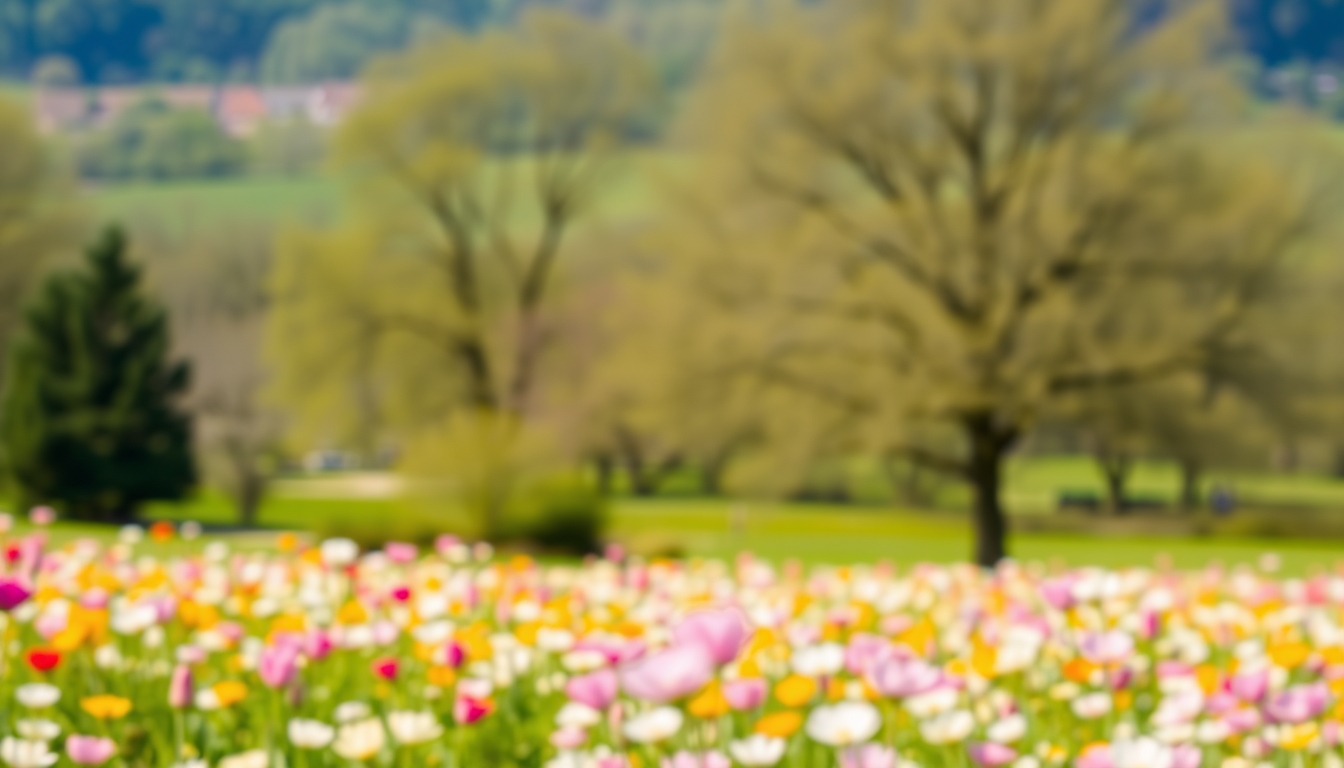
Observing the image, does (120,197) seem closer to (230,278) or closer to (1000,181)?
(230,278)

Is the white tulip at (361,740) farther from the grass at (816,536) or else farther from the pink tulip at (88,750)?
the grass at (816,536)

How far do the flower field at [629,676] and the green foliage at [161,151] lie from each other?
11272 centimetres

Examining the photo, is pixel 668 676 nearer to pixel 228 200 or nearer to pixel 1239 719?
pixel 1239 719

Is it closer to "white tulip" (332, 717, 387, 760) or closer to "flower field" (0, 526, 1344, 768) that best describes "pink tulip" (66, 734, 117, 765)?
"flower field" (0, 526, 1344, 768)

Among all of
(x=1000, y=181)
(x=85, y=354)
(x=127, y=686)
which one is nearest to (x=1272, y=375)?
(x=1000, y=181)

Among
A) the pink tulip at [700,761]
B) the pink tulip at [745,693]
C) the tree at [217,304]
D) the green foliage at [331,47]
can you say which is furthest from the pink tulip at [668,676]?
the green foliage at [331,47]

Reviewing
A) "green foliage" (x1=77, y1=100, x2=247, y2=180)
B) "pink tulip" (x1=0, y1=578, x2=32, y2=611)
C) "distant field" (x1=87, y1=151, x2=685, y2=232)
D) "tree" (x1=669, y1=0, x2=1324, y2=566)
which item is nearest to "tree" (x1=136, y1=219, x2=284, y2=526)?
"distant field" (x1=87, y1=151, x2=685, y2=232)

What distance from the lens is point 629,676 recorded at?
192cm

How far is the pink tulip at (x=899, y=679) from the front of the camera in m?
2.25

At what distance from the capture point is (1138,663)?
449 cm

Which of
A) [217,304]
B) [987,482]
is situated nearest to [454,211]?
[987,482]

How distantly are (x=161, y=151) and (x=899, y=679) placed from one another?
12160 centimetres

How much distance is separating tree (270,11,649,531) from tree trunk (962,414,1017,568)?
12.6 metres

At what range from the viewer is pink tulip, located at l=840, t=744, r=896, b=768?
6.60 ft
